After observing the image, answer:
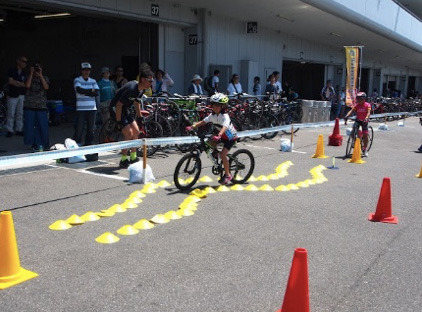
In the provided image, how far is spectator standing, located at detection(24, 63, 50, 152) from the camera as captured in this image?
986 centimetres

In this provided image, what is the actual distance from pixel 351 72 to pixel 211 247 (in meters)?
14.1

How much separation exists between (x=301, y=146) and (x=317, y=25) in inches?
396

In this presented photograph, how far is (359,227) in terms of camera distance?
6055 millimetres

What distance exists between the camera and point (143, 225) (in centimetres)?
575

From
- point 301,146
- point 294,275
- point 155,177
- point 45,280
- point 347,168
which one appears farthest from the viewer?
point 301,146

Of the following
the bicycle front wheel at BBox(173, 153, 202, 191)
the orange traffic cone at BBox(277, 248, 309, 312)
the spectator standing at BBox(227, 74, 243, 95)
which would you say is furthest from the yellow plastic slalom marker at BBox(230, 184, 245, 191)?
the spectator standing at BBox(227, 74, 243, 95)

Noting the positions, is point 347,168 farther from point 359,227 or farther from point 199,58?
point 199,58

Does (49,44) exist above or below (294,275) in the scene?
above

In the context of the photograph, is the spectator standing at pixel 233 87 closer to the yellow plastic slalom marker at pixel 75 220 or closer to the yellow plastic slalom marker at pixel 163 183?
the yellow plastic slalom marker at pixel 163 183

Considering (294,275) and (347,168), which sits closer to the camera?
(294,275)

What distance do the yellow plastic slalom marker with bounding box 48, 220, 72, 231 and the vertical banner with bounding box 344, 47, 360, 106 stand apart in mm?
13852

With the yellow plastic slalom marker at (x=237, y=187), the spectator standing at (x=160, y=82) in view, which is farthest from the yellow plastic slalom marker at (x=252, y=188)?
the spectator standing at (x=160, y=82)

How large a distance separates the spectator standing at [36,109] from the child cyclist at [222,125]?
410 centimetres

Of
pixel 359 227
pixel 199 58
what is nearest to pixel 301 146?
pixel 199 58
